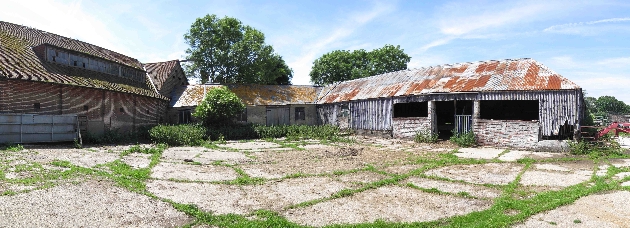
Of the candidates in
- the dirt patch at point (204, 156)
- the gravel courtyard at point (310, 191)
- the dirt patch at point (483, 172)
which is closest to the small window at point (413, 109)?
the gravel courtyard at point (310, 191)

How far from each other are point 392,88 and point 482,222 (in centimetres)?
1900

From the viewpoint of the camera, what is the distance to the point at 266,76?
39.8 metres

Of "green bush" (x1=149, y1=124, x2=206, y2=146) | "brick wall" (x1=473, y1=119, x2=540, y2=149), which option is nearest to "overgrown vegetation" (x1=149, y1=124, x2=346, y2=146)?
"green bush" (x1=149, y1=124, x2=206, y2=146)

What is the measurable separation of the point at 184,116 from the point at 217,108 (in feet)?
22.9

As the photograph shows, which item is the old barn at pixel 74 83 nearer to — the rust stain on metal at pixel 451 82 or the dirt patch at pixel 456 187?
the dirt patch at pixel 456 187

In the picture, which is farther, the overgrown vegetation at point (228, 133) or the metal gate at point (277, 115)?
the metal gate at point (277, 115)

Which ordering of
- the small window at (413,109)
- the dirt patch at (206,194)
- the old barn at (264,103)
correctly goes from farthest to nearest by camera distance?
the old barn at (264,103) < the small window at (413,109) < the dirt patch at (206,194)

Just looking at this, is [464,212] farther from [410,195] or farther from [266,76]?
[266,76]

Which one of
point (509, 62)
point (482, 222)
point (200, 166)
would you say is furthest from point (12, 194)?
point (509, 62)

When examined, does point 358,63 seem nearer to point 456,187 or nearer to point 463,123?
point 463,123

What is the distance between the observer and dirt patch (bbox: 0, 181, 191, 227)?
616cm

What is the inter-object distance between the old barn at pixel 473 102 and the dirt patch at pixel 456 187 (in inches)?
390

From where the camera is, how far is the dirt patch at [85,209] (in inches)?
243

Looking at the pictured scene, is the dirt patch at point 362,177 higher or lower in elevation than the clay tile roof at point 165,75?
lower
